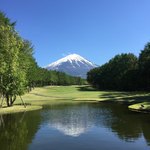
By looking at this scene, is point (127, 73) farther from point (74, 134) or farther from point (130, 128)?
point (74, 134)

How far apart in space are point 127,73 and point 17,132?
11688cm

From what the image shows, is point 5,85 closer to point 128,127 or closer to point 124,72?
point 128,127

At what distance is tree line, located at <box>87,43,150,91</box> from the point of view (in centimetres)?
13788

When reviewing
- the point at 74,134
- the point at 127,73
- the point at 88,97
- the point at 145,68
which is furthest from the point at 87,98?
the point at 74,134

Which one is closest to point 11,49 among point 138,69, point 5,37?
point 5,37

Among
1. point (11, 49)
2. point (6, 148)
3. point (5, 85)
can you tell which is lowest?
point (6, 148)

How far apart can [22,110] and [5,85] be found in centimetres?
583

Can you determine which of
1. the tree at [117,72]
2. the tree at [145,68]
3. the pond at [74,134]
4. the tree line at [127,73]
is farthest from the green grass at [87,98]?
the pond at [74,134]

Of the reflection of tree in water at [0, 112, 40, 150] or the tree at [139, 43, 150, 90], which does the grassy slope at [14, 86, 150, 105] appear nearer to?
the tree at [139, 43, 150, 90]

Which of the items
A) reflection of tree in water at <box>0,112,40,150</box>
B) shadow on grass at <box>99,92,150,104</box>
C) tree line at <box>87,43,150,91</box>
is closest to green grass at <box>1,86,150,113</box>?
shadow on grass at <box>99,92,150,104</box>

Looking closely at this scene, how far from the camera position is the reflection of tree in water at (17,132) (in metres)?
30.4

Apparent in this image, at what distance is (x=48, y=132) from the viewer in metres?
37.5

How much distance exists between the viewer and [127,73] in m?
151

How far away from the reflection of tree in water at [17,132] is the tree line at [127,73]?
8751cm
